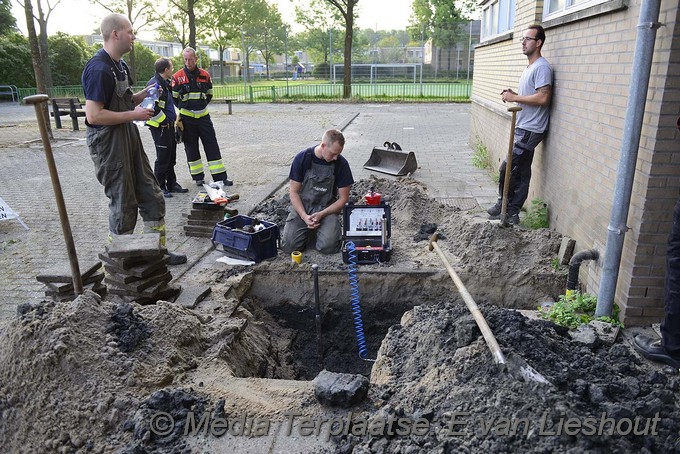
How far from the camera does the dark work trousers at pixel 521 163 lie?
18.9 ft

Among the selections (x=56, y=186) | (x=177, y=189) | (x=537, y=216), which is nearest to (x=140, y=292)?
(x=56, y=186)

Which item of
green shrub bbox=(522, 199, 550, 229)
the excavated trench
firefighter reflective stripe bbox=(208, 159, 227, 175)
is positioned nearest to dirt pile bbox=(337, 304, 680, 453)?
the excavated trench

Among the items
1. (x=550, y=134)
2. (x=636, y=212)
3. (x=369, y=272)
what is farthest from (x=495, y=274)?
(x=550, y=134)

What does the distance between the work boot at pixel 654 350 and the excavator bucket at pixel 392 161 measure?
6024 mm

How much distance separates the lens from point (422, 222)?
6219mm

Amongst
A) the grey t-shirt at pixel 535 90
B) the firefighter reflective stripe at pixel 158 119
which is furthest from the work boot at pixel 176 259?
the grey t-shirt at pixel 535 90

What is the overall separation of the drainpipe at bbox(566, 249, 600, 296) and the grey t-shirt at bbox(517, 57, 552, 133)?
6.86ft

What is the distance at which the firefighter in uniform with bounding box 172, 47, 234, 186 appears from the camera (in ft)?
25.6

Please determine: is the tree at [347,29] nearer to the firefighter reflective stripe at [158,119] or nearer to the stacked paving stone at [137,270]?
the firefighter reflective stripe at [158,119]

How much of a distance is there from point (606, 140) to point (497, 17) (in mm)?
6638

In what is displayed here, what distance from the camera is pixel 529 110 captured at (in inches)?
225

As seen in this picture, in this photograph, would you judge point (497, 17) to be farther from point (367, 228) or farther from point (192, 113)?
point (367, 228)

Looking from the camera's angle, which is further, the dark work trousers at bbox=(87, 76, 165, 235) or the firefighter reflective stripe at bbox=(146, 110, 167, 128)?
the firefighter reflective stripe at bbox=(146, 110, 167, 128)

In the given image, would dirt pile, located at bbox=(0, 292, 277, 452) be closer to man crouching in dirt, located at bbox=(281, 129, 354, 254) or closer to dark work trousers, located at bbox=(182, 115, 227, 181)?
man crouching in dirt, located at bbox=(281, 129, 354, 254)
